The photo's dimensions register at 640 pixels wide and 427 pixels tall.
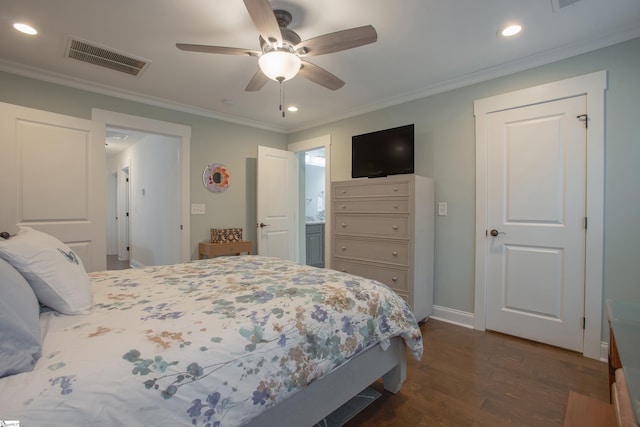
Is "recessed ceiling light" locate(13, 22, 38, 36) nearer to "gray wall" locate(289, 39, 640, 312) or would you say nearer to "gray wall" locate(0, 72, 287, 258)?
"gray wall" locate(0, 72, 287, 258)

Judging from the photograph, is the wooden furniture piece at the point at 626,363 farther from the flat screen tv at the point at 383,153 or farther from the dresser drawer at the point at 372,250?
the flat screen tv at the point at 383,153

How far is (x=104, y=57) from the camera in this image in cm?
246

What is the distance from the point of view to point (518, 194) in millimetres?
2592

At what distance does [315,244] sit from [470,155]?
3.30 metres

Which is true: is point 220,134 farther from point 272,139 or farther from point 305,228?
point 305,228

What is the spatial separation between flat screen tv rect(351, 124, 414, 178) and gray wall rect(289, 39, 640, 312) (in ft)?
0.81

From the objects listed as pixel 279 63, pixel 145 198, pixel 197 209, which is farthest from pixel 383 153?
pixel 145 198

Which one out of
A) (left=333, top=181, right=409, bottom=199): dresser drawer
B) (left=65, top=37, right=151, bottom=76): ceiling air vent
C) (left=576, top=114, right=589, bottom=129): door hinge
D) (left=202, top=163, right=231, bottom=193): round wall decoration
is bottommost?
(left=333, top=181, right=409, bottom=199): dresser drawer

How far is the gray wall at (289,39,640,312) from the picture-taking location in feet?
6.95

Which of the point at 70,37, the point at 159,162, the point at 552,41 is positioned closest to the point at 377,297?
the point at 552,41

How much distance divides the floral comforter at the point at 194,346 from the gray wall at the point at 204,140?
2.17 m

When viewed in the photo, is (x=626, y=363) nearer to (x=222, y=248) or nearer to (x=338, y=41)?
(x=338, y=41)

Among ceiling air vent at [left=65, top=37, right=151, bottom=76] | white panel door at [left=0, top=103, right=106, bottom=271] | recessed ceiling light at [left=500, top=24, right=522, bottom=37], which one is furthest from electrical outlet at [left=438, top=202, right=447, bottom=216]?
white panel door at [left=0, top=103, right=106, bottom=271]

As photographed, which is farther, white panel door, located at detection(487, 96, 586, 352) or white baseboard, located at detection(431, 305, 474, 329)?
white baseboard, located at detection(431, 305, 474, 329)
